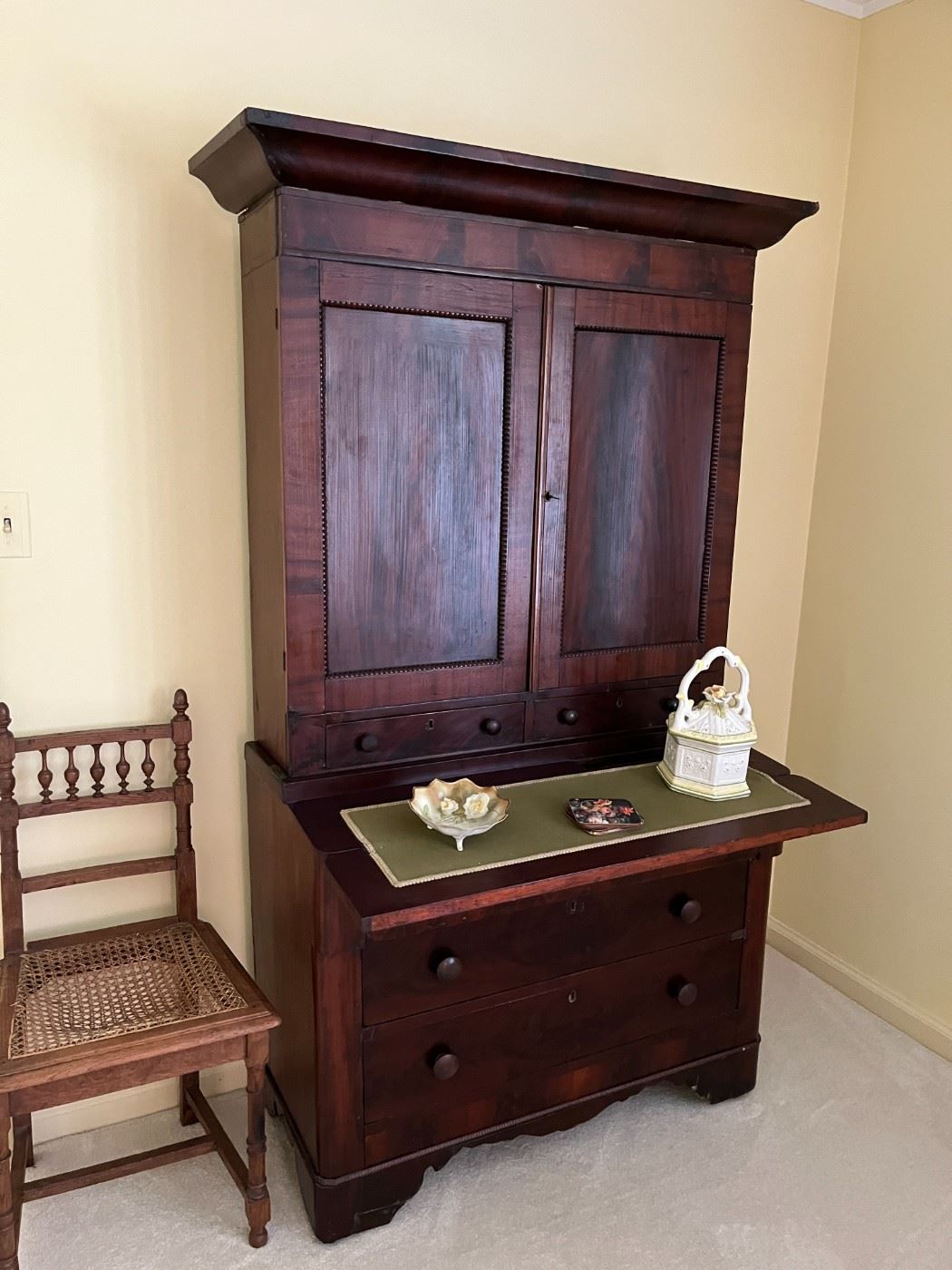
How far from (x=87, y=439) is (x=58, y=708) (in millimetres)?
533

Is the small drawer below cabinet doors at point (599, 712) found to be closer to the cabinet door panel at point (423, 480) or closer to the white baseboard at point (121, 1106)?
the cabinet door panel at point (423, 480)

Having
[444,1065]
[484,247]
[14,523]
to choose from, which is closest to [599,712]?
[444,1065]

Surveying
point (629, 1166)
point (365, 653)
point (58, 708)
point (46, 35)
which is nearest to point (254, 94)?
point (46, 35)

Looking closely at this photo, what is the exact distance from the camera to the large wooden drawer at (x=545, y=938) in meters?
1.74

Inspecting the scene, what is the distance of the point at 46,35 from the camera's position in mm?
1690

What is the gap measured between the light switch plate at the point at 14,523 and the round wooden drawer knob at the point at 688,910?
148 centimetres

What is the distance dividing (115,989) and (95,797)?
374mm

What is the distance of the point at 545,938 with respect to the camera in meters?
1.88

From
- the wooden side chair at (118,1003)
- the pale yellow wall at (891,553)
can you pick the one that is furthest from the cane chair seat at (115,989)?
the pale yellow wall at (891,553)

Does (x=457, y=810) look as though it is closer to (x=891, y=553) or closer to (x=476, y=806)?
(x=476, y=806)

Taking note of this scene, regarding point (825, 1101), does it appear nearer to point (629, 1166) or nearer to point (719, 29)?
point (629, 1166)

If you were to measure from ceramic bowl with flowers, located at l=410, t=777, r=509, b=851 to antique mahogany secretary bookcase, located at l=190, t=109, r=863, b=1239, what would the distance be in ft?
0.40

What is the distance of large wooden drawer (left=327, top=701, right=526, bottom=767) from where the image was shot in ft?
5.92

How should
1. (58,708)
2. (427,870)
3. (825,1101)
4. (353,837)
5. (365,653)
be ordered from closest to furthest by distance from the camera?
(427,870) < (353,837) < (365,653) < (58,708) < (825,1101)
